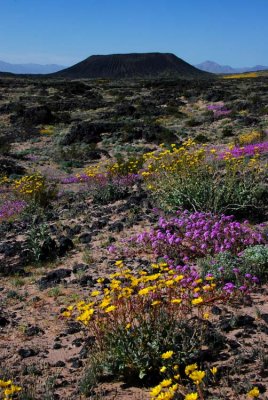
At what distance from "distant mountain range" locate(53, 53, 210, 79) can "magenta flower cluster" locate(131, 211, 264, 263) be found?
354ft

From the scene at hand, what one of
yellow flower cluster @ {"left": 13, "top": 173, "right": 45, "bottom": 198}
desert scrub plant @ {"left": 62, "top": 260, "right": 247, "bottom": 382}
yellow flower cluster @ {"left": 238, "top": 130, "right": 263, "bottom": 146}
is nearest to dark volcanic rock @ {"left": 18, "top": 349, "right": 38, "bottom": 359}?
desert scrub plant @ {"left": 62, "top": 260, "right": 247, "bottom": 382}

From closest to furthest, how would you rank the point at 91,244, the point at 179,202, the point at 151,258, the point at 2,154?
the point at 151,258 < the point at 91,244 < the point at 179,202 < the point at 2,154

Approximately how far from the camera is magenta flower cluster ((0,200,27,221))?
10.5m

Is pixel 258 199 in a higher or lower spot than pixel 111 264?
higher

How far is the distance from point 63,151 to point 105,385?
17.7m

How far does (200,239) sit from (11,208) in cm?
579

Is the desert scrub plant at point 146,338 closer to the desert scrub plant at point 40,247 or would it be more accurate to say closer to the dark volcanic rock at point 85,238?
the desert scrub plant at point 40,247

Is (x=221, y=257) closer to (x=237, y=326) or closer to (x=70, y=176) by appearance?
(x=237, y=326)

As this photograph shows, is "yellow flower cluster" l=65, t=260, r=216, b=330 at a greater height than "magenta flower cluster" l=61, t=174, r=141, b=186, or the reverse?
"yellow flower cluster" l=65, t=260, r=216, b=330

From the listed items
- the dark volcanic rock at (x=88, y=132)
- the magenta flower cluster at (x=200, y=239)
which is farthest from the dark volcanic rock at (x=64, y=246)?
the dark volcanic rock at (x=88, y=132)

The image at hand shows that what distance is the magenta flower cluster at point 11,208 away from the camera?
34.6ft

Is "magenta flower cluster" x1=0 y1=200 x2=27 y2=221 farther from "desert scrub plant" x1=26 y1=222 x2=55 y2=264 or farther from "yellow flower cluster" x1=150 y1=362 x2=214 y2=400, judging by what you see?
"yellow flower cluster" x1=150 y1=362 x2=214 y2=400

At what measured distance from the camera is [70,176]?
16453 millimetres

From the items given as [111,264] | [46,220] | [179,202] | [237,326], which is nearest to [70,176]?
[46,220]
